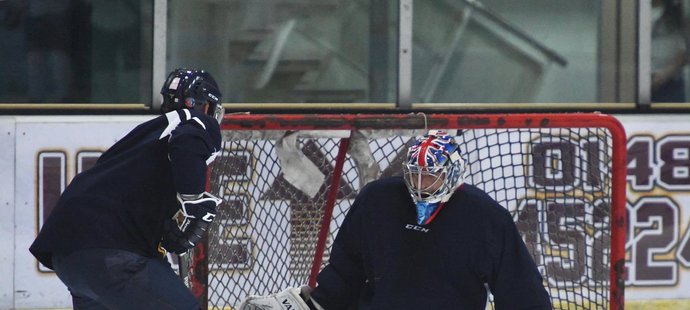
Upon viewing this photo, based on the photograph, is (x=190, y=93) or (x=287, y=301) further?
(x=190, y=93)

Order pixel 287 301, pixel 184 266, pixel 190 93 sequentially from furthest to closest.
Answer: pixel 184 266
pixel 190 93
pixel 287 301

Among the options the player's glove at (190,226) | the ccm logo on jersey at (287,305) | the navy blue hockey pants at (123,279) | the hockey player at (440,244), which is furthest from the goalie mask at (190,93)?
the hockey player at (440,244)

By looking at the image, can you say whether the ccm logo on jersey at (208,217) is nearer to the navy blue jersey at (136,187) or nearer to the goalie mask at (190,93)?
the navy blue jersey at (136,187)

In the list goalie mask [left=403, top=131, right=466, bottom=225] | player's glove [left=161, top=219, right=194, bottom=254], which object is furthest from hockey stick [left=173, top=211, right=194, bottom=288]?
goalie mask [left=403, top=131, right=466, bottom=225]

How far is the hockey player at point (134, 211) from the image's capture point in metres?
4.40

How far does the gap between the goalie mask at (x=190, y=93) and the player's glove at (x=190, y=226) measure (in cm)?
33

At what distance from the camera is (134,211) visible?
444 cm

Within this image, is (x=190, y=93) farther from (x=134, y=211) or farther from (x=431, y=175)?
(x=431, y=175)

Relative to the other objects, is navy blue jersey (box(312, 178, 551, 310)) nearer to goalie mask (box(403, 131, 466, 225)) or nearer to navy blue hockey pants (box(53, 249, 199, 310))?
goalie mask (box(403, 131, 466, 225))

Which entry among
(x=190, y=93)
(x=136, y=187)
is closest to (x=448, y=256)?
(x=136, y=187)

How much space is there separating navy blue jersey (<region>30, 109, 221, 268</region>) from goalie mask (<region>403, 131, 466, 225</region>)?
2.34 feet

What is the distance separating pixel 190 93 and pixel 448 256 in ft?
3.81

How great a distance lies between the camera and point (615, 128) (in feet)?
16.9

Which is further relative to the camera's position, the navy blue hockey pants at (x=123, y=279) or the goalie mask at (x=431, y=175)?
the navy blue hockey pants at (x=123, y=279)
